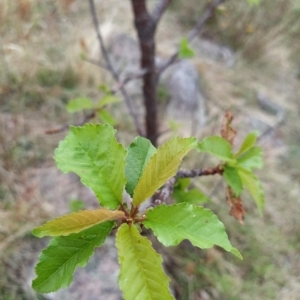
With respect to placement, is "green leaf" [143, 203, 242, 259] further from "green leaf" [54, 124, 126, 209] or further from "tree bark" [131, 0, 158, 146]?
"tree bark" [131, 0, 158, 146]

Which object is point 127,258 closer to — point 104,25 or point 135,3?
point 135,3

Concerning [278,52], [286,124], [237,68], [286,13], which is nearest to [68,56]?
[237,68]

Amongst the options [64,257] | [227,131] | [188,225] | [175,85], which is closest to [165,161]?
[188,225]

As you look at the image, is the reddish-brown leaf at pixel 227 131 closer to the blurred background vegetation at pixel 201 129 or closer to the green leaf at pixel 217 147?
the green leaf at pixel 217 147

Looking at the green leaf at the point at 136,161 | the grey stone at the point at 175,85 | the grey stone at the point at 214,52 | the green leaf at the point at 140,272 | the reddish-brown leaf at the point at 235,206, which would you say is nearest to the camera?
the green leaf at the point at 140,272

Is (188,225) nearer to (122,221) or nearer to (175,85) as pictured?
(122,221)

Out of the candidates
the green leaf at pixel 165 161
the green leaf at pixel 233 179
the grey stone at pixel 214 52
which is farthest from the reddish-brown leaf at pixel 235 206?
→ the grey stone at pixel 214 52
